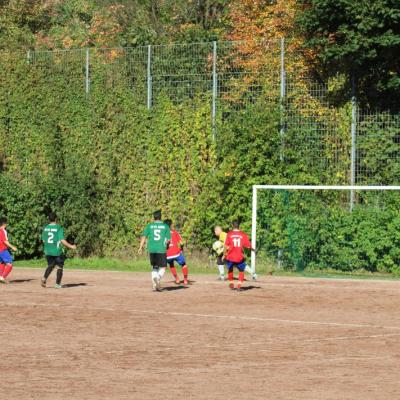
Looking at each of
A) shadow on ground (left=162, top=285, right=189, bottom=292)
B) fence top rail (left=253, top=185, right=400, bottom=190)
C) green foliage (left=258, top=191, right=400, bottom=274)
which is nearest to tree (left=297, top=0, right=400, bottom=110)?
green foliage (left=258, top=191, right=400, bottom=274)

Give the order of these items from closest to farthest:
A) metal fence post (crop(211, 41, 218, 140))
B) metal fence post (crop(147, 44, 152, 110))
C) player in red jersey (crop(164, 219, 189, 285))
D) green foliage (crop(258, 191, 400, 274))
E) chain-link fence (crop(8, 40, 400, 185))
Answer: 1. player in red jersey (crop(164, 219, 189, 285))
2. green foliage (crop(258, 191, 400, 274))
3. chain-link fence (crop(8, 40, 400, 185))
4. metal fence post (crop(211, 41, 218, 140))
5. metal fence post (crop(147, 44, 152, 110))

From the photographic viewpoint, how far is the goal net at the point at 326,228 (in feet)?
114

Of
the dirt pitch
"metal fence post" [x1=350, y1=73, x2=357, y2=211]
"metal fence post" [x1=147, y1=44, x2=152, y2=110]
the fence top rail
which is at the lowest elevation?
the dirt pitch

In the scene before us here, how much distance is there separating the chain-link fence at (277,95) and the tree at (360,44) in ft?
2.00

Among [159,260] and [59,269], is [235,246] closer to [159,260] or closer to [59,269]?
[159,260]

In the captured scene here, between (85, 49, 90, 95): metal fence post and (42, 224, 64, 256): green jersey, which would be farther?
(85, 49, 90, 95): metal fence post

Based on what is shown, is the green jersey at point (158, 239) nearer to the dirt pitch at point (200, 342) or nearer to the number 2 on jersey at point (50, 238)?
the dirt pitch at point (200, 342)

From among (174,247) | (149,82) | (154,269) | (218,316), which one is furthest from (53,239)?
(149,82)

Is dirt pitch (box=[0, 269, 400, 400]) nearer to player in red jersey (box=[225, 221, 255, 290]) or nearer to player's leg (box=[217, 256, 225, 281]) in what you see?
player in red jersey (box=[225, 221, 255, 290])

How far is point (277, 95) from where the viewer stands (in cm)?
3822

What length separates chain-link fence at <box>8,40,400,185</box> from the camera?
36625 mm

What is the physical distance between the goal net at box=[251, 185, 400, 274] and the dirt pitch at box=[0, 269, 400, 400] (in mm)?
Answer: 3758

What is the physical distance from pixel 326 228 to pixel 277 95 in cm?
492

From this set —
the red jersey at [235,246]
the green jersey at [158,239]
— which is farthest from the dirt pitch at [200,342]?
the green jersey at [158,239]
